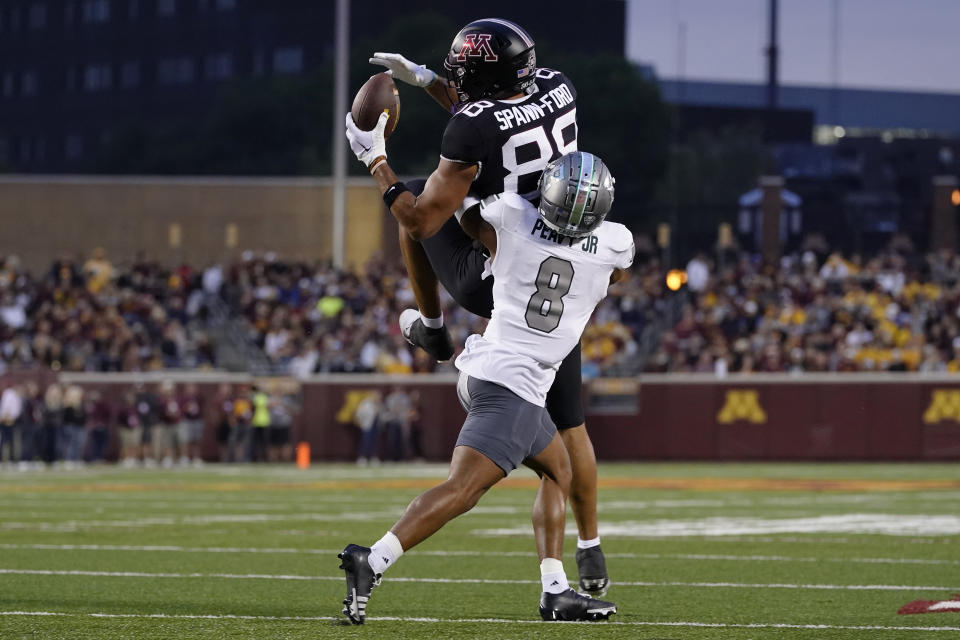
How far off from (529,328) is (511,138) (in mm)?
748

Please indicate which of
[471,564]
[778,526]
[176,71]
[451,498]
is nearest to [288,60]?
[176,71]

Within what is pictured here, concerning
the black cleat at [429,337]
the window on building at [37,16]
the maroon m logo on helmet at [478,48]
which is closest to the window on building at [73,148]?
the window on building at [37,16]

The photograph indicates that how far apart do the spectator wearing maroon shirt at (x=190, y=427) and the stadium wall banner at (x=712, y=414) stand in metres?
0.70

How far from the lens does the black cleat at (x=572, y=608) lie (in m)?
5.80

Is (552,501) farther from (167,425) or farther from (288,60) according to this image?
(288,60)

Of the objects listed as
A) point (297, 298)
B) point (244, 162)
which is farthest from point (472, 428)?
point (244, 162)

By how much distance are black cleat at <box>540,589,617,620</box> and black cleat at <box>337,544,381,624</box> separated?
0.71m

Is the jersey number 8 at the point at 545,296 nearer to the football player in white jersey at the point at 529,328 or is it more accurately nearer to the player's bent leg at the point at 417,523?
the football player in white jersey at the point at 529,328

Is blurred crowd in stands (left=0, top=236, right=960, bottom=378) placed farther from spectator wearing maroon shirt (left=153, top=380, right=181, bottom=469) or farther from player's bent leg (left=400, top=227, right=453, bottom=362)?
player's bent leg (left=400, top=227, right=453, bottom=362)

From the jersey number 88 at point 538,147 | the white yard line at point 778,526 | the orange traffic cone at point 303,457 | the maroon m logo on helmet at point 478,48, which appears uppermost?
the maroon m logo on helmet at point 478,48

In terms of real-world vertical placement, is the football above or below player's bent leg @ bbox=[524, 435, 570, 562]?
above

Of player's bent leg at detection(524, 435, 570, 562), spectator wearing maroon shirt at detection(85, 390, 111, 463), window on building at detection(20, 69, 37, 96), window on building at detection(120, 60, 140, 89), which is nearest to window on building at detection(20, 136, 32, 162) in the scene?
window on building at detection(20, 69, 37, 96)

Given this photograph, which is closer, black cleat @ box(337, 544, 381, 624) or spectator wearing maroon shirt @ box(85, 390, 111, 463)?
black cleat @ box(337, 544, 381, 624)

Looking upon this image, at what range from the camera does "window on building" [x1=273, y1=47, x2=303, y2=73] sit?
56094 mm
